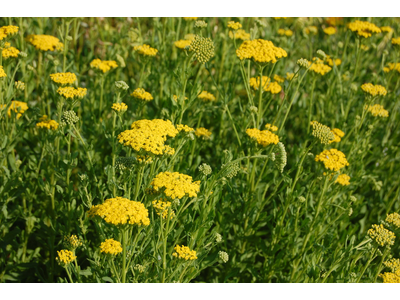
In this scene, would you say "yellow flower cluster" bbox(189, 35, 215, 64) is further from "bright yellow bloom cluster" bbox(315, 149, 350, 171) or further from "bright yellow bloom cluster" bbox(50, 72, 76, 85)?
"bright yellow bloom cluster" bbox(315, 149, 350, 171)

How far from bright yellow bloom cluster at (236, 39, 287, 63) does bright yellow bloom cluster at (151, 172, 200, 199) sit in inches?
44.3

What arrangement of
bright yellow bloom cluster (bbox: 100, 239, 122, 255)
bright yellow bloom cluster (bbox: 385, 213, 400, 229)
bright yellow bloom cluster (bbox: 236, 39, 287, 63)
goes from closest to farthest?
bright yellow bloom cluster (bbox: 100, 239, 122, 255)
bright yellow bloom cluster (bbox: 385, 213, 400, 229)
bright yellow bloom cluster (bbox: 236, 39, 287, 63)

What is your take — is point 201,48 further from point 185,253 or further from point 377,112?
point 377,112

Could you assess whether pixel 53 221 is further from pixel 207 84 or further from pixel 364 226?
pixel 364 226

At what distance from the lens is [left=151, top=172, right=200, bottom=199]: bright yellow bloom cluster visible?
2057 millimetres

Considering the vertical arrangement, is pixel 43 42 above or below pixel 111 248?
above

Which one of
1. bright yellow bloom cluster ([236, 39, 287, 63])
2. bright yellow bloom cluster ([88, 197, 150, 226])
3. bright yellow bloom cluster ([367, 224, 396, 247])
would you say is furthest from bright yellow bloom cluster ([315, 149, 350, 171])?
bright yellow bloom cluster ([88, 197, 150, 226])

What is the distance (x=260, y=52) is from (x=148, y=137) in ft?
3.80

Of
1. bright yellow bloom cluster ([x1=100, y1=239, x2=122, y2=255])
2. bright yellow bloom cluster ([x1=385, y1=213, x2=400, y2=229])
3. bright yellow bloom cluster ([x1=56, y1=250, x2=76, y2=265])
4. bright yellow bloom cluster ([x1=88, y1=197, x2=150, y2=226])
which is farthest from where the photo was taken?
bright yellow bloom cluster ([x1=385, y1=213, x2=400, y2=229])

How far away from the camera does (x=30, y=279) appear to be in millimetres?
3203

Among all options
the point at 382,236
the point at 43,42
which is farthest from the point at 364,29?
the point at 43,42

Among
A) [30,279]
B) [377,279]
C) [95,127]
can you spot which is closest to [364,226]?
[377,279]

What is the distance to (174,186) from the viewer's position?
6.83 feet

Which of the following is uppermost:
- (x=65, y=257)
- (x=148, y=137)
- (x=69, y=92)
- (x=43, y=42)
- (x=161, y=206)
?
(x=43, y=42)
